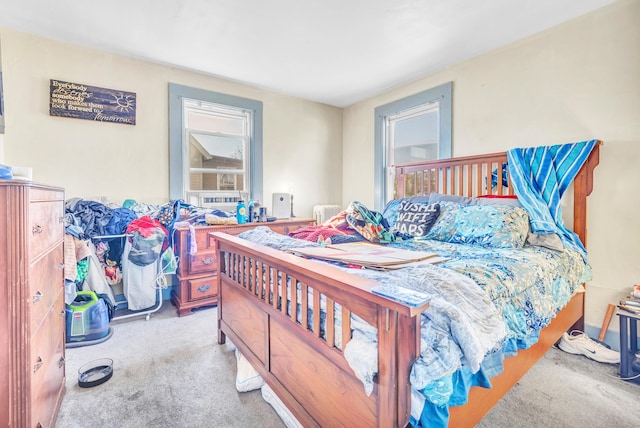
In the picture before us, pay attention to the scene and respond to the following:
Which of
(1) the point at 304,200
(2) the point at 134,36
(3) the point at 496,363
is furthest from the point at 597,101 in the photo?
(2) the point at 134,36

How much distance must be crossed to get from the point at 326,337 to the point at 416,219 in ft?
5.18

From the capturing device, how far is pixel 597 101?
218cm

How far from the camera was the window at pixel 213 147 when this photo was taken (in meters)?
3.26

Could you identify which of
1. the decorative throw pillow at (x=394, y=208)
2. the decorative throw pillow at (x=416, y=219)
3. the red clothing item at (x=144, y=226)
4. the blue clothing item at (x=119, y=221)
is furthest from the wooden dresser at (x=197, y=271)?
the decorative throw pillow at (x=416, y=219)

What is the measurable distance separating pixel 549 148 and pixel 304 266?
88.6 inches

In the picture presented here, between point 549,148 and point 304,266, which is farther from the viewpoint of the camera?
point 549,148

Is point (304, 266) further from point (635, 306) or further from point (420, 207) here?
point (635, 306)

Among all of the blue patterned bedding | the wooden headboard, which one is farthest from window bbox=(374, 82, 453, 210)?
the blue patterned bedding

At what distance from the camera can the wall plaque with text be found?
8.73 feet

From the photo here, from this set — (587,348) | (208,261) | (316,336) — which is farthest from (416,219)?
(208,261)

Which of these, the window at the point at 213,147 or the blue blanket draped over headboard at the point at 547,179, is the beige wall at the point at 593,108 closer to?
the blue blanket draped over headboard at the point at 547,179

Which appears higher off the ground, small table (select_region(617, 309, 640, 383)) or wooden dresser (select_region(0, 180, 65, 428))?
wooden dresser (select_region(0, 180, 65, 428))

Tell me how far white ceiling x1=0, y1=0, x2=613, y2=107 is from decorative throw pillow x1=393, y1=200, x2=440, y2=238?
4.72 ft

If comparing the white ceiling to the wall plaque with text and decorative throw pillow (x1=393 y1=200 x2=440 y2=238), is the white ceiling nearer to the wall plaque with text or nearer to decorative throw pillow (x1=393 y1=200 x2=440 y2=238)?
the wall plaque with text
